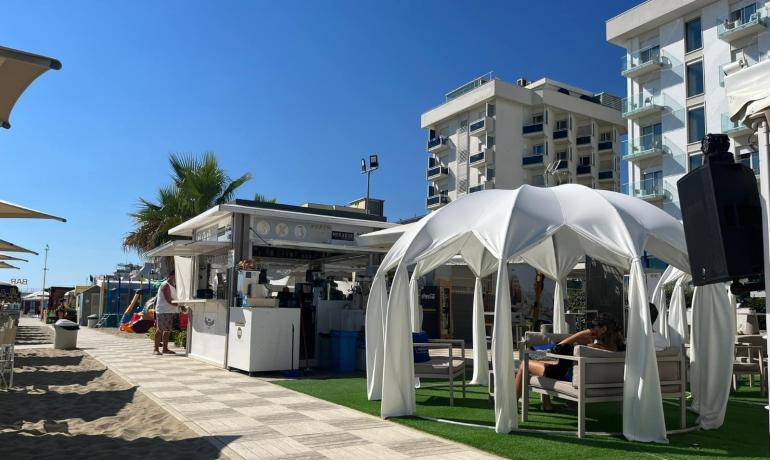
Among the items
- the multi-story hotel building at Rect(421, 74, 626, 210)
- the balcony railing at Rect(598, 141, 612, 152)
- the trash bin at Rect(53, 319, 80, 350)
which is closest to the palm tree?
the trash bin at Rect(53, 319, 80, 350)

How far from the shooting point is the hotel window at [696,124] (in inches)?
1144

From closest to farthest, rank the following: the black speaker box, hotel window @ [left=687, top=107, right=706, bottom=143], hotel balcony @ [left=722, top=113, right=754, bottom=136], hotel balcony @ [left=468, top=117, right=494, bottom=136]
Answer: the black speaker box → hotel balcony @ [left=722, top=113, right=754, bottom=136] → hotel window @ [left=687, top=107, right=706, bottom=143] → hotel balcony @ [left=468, top=117, right=494, bottom=136]

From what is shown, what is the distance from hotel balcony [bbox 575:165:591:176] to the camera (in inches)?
1784

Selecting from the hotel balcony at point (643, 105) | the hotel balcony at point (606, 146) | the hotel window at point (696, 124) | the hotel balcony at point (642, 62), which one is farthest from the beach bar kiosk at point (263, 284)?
the hotel balcony at point (606, 146)

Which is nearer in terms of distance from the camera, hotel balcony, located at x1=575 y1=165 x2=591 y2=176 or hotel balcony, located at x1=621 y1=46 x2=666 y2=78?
hotel balcony, located at x1=621 y1=46 x2=666 y2=78

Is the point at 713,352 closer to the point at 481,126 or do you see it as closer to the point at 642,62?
the point at 642,62

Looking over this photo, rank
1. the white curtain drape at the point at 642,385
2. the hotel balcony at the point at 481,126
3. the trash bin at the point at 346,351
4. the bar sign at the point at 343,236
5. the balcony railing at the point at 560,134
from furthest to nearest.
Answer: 1. the balcony railing at the point at 560,134
2. the hotel balcony at the point at 481,126
3. the bar sign at the point at 343,236
4. the trash bin at the point at 346,351
5. the white curtain drape at the point at 642,385

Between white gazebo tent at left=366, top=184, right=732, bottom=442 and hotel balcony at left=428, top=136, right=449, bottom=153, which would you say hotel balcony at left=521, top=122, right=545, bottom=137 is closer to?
hotel balcony at left=428, top=136, right=449, bottom=153

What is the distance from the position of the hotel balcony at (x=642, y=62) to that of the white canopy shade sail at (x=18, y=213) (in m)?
30.0

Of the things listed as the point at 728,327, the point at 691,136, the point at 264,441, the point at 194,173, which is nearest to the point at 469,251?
the point at 728,327

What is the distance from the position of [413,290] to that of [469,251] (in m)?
1.13

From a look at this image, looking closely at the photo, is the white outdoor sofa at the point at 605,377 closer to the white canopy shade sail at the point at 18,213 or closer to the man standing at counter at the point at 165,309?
the white canopy shade sail at the point at 18,213

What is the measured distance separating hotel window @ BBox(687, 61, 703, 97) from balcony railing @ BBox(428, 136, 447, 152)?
72.6 feet

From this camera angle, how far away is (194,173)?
18641 millimetres
